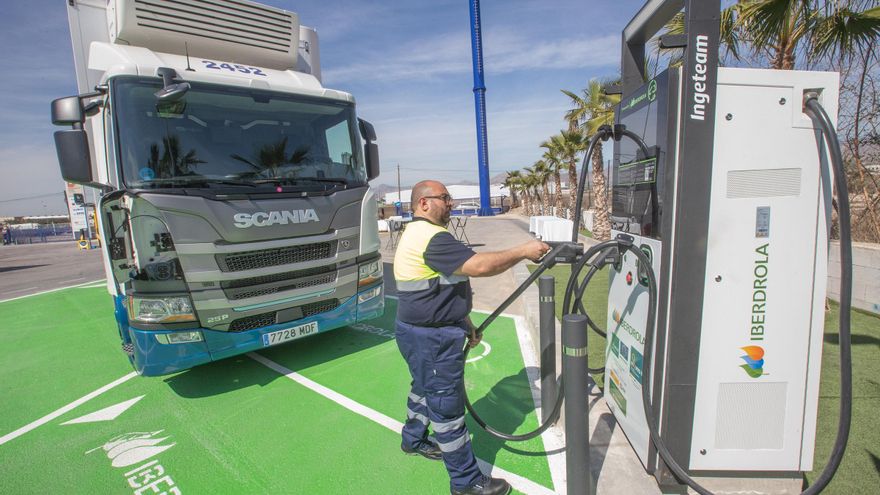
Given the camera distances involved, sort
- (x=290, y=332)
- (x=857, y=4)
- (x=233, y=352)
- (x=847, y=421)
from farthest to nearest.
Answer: (x=857, y=4) → (x=290, y=332) → (x=233, y=352) → (x=847, y=421)

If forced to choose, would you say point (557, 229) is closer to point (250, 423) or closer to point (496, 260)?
point (250, 423)

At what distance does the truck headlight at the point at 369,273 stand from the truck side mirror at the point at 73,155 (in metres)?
2.48

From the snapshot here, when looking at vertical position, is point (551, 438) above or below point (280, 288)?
below

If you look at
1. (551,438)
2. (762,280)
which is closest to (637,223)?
(762,280)

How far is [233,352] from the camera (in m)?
3.72

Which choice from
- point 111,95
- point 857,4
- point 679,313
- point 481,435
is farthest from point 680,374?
point 857,4

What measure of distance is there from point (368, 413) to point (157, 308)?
75.2 inches

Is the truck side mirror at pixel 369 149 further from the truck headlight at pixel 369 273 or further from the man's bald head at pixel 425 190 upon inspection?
the man's bald head at pixel 425 190

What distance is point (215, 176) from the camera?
3.68 m

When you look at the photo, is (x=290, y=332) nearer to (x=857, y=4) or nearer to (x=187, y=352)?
(x=187, y=352)

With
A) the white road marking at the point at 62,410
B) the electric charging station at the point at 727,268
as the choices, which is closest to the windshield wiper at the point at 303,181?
the white road marking at the point at 62,410

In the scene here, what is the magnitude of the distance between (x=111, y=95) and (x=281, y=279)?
2.01m

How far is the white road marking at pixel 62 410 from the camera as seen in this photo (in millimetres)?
3385

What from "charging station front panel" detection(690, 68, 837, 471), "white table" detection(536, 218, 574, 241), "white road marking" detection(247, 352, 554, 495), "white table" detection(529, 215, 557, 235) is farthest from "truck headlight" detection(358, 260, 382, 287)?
"white table" detection(529, 215, 557, 235)
